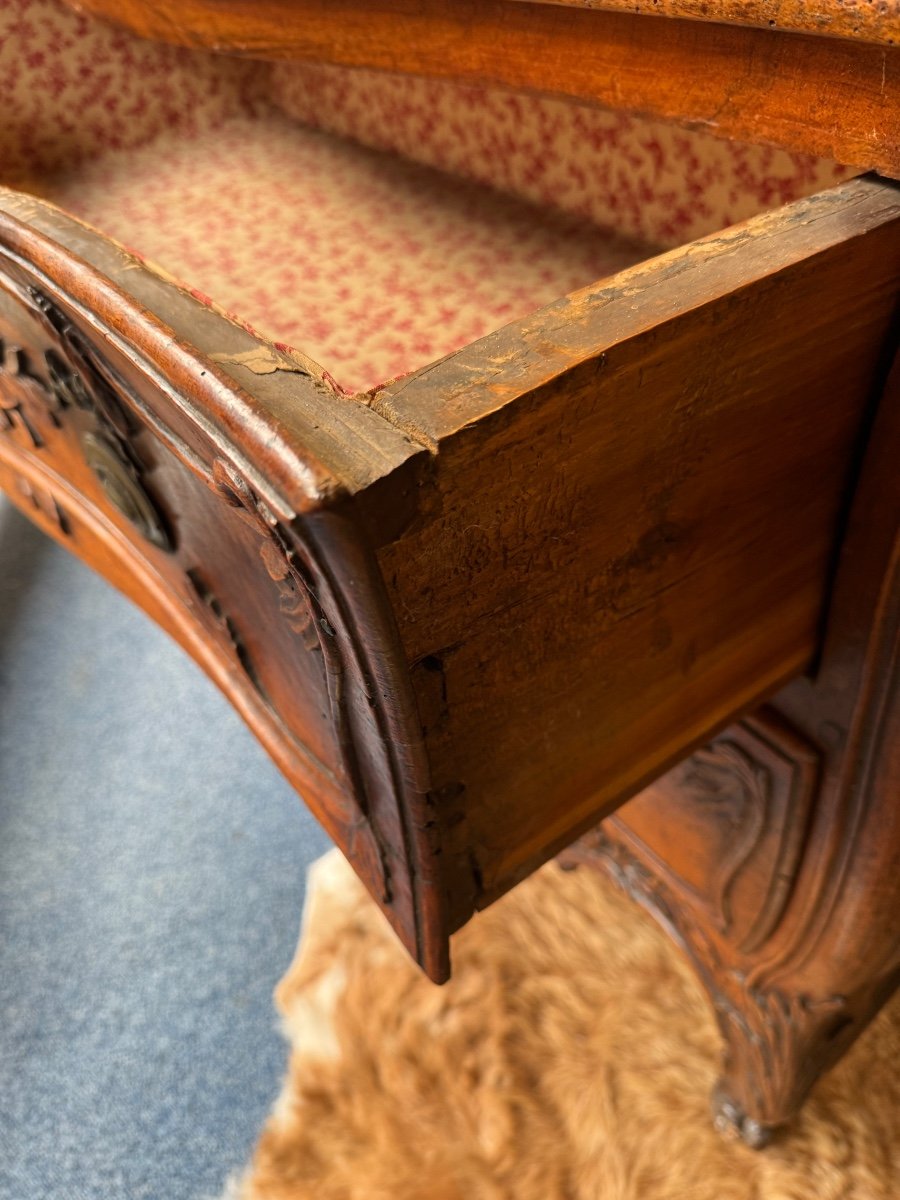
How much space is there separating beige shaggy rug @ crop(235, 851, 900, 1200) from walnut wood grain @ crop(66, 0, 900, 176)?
0.84 meters

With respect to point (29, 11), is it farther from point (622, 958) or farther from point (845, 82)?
point (622, 958)

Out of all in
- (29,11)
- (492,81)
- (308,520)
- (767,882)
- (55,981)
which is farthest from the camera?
(55,981)

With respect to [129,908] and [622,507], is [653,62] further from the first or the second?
[129,908]

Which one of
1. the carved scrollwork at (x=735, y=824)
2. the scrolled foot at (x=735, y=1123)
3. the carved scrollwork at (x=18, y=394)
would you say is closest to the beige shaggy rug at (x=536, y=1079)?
the scrolled foot at (x=735, y=1123)

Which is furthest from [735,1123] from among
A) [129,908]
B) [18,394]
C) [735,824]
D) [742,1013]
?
Result: [18,394]

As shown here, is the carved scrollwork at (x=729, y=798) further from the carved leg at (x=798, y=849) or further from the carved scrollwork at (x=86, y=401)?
the carved scrollwork at (x=86, y=401)

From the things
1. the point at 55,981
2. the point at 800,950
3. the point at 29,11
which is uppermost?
the point at 29,11

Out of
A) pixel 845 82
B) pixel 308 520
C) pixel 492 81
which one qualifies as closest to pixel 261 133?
pixel 492 81

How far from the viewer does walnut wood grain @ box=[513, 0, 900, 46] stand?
1.10 ft

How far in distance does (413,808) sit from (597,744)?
115mm

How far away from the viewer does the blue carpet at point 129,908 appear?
1.05 metres

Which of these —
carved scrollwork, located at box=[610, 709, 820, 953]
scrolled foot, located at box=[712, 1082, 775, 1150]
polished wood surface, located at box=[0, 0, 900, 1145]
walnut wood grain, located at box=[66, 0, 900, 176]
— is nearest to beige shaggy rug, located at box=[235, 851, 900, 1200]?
scrolled foot, located at box=[712, 1082, 775, 1150]

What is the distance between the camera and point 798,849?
27.4 inches

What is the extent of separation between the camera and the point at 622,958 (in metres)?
1.07
